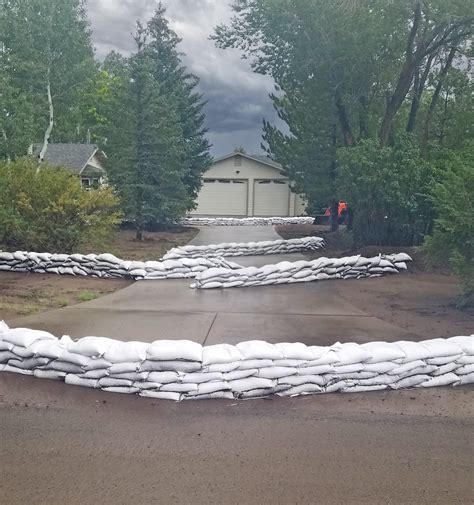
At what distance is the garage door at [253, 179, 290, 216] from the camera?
120ft

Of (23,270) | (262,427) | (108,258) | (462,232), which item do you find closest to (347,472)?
(262,427)

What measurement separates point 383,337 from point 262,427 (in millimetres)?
2907

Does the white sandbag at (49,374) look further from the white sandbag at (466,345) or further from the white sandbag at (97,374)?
the white sandbag at (466,345)

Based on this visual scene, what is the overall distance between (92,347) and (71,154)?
31220 mm

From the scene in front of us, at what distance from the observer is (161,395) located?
430cm

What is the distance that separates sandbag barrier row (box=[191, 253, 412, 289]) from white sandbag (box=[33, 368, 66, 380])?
503 centimetres

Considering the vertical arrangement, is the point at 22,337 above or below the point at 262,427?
above

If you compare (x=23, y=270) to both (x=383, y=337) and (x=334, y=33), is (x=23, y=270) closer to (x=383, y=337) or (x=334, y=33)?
(x=383, y=337)

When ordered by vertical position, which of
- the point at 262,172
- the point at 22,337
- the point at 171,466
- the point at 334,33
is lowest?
the point at 171,466

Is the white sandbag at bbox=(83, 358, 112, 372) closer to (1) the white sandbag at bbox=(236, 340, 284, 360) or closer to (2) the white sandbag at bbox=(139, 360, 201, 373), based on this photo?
(2) the white sandbag at bbox=(139, 360, 201, 373)

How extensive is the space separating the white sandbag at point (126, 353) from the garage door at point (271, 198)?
32.3 m

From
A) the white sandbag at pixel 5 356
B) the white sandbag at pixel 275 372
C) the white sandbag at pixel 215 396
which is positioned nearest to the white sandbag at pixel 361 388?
the white sandbag at pixel 275 372

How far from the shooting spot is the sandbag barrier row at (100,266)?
10.6 metres

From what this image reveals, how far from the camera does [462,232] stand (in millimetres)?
7887
